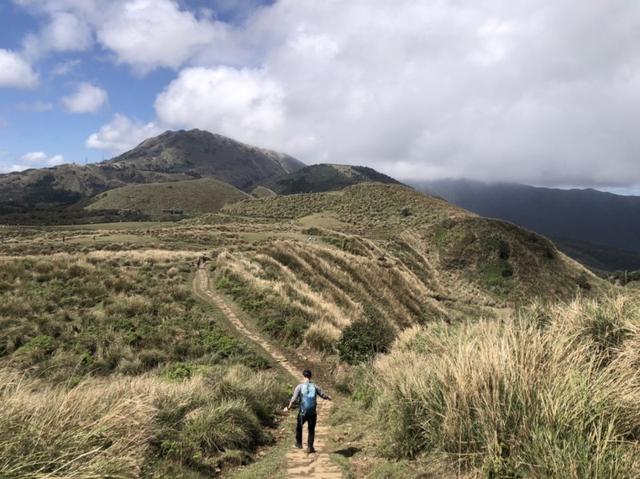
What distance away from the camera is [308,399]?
9.71m

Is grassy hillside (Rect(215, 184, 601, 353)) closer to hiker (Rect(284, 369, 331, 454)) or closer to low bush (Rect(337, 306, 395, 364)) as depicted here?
low bush (Rect(337, 306, 395, 364))

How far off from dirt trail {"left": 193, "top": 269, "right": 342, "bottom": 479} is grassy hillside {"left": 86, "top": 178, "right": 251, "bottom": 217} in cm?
14426

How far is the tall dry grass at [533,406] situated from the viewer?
460 cm

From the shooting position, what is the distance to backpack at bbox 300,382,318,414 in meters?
9.62

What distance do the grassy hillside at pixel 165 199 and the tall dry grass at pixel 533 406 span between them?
15840cm

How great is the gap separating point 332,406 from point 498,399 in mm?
8298

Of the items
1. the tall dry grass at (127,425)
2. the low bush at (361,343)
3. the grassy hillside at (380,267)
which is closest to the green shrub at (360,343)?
the low bush at (361,343)

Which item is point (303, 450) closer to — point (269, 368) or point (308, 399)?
point (308, 399)

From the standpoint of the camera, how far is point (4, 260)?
25.4 meters

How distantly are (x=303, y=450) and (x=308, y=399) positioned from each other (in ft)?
3.39

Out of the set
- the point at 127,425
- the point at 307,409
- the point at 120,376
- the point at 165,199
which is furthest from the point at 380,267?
the point at 165,199

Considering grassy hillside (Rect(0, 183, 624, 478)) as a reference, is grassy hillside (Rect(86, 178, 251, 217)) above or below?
above

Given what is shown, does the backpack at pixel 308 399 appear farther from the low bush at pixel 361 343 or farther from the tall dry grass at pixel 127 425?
the low bush at pixel 361 343

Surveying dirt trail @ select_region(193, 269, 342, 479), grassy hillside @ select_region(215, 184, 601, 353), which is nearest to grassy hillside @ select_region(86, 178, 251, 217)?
grassy hillside @ select_region(215, 184, 601, 353)
